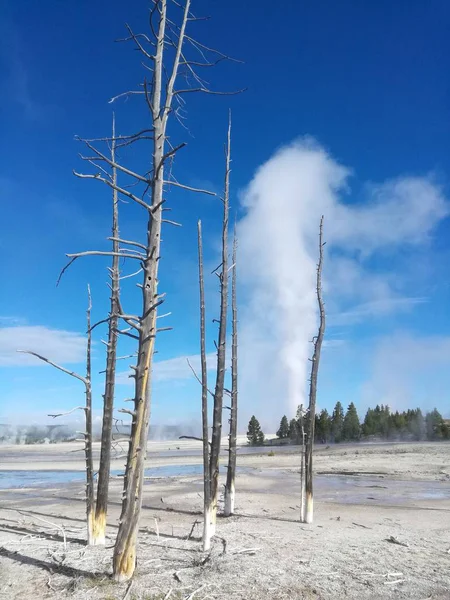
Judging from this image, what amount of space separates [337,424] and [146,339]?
91.2m

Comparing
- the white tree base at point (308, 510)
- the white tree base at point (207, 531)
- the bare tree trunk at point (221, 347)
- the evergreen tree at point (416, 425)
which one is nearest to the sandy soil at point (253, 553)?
the white tree base at point (207, 531)

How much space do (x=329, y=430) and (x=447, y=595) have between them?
9003cm

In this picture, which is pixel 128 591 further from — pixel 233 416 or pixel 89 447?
pixel 233 416

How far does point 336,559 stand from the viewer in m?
10.4

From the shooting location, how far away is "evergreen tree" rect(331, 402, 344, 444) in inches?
3693

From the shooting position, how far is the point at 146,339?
8.95 m

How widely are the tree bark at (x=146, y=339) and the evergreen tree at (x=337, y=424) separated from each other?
89.7 m

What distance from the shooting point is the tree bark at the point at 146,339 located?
854 cm

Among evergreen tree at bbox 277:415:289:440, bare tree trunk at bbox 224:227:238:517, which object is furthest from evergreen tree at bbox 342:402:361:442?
bare tree trunk at bbox 224:227:238:517

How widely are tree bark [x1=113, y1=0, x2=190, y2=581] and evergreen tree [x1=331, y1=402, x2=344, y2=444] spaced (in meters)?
89.7

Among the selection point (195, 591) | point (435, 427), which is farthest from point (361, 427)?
point (195, 591)

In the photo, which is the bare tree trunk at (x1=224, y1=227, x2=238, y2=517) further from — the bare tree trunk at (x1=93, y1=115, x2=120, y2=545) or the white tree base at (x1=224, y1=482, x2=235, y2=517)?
the bare tree trunk at (x1=93, y1=115, x2=120, y2=545)

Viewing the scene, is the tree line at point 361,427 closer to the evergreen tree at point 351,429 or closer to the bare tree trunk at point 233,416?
the evergreen tree at point 351,429

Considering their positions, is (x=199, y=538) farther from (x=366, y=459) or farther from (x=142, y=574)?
(x=366, y=459)
